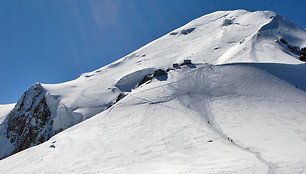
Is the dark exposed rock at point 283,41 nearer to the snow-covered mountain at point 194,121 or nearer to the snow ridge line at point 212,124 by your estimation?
the snow-covered mountain at point 194,121

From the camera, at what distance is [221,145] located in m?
26.4

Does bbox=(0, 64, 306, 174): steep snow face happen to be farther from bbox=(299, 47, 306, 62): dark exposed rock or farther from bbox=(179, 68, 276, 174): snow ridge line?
bbox=(299, 47, 306, 62): dark exposed rock

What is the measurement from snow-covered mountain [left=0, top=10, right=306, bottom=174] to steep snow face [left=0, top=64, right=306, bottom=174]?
0.08 metres

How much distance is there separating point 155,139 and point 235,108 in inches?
383

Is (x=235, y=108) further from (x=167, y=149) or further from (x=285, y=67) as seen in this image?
(x=285, y=67)

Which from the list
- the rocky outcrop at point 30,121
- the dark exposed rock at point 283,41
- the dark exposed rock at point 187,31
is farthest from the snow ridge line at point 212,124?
the dark exposed rock at point 187,31

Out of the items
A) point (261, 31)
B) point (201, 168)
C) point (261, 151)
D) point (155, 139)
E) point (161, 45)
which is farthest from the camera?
point (161, 45)

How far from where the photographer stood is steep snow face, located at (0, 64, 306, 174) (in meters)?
22.0

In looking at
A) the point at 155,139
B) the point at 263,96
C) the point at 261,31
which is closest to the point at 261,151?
the point at 155,139

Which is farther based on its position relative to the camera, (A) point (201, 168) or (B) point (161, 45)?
(B) point (161, 45)

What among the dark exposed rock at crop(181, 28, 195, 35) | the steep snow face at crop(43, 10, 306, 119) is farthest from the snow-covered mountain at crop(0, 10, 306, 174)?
the dark exposed rock at crop(181, 28, 195, 35)

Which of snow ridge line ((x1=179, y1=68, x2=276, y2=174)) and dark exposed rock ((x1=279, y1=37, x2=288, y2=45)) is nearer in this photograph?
snow ridge line ((x1=179, y1=68, x2=276, y2=174))

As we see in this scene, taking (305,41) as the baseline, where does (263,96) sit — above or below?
below

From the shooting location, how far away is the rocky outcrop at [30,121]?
262 feet
